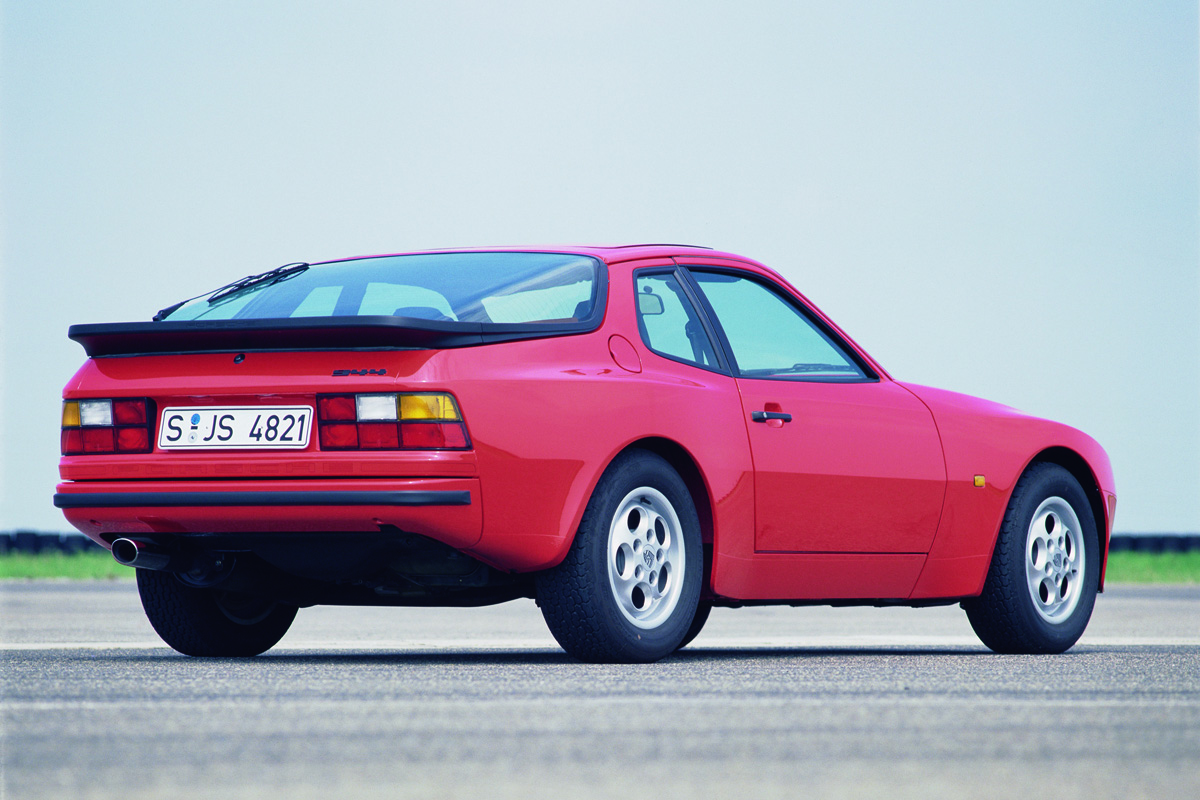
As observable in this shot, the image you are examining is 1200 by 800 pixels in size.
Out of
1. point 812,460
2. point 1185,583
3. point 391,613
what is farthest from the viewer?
point 1185,583

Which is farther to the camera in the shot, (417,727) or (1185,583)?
(1185,583)

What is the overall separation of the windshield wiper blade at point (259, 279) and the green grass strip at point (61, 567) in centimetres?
1292

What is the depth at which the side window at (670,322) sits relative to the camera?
263 inches

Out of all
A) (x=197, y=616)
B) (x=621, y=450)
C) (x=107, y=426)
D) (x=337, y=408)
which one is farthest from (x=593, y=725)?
(x=197, y=616)

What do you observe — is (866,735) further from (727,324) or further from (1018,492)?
(1018,492)

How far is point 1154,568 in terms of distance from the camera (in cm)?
2297

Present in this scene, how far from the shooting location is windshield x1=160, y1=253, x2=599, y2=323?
6.39 metres

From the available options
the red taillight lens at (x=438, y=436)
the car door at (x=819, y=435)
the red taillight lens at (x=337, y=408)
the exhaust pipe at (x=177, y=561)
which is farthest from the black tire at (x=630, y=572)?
the exhaust pipe at (x=177, y=561)

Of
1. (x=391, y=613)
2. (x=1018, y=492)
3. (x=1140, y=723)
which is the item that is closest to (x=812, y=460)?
(x=1018, y=492)

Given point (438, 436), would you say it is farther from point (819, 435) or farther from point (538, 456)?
point (819, 435)

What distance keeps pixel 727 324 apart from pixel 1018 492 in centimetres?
166

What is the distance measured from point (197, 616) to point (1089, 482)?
402 cm

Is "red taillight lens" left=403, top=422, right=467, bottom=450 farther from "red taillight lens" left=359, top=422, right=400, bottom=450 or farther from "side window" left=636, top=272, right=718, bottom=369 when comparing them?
"side window" left=636, top=272, right=718, bottom=369

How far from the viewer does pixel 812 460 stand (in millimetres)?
6992
